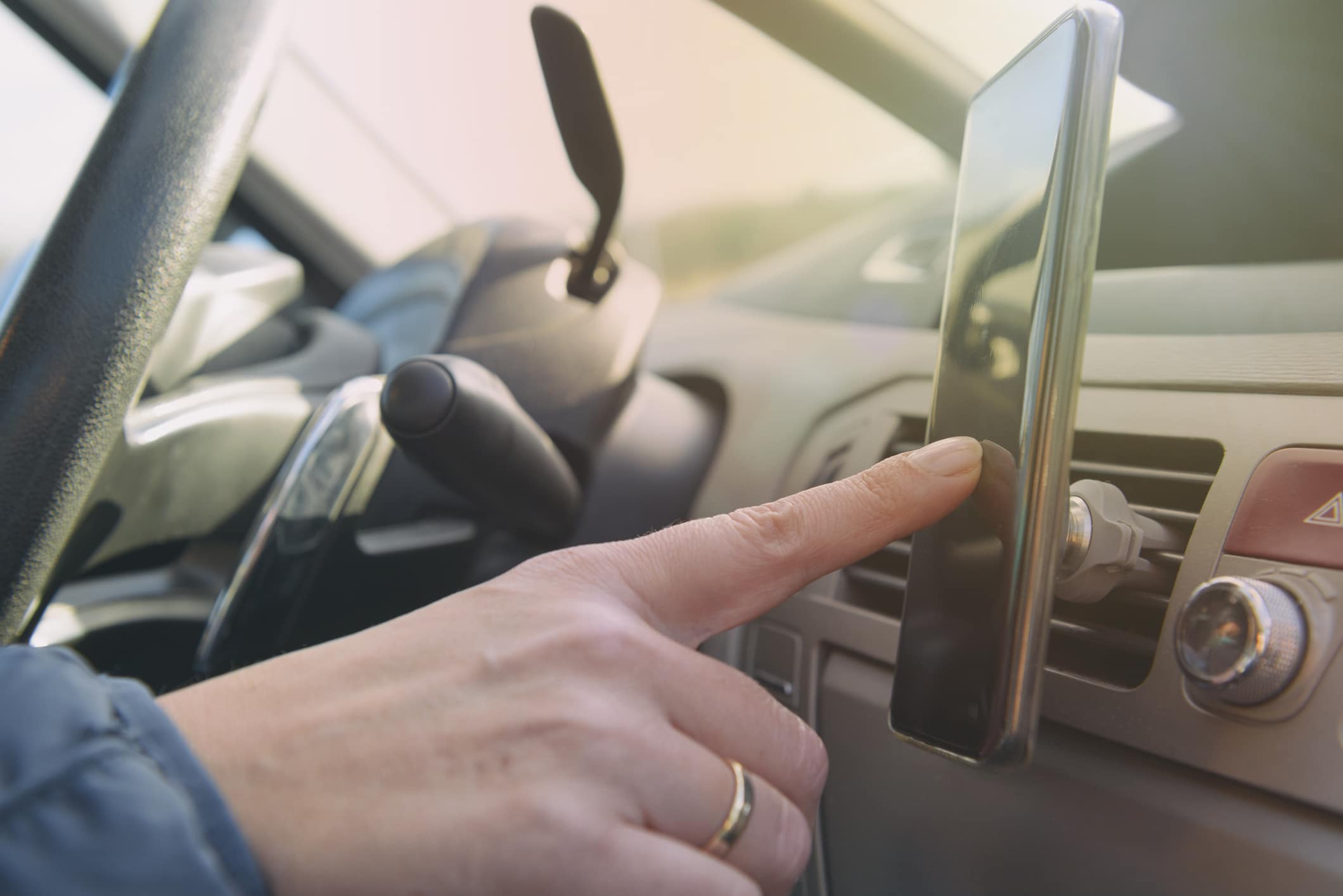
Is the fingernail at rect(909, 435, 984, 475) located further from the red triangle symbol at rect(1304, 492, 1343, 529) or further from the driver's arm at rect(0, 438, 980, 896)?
the red triangle symbol at rect(1304, 492, 1343, 529)

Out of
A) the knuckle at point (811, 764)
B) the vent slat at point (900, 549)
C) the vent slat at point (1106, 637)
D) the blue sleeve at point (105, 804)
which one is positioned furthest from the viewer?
the vent slat at point (900, 549)

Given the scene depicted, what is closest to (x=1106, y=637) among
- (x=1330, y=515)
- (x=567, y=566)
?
(x=1330, y=515)

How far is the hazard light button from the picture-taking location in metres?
0.54

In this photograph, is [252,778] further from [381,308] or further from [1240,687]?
[381,308]

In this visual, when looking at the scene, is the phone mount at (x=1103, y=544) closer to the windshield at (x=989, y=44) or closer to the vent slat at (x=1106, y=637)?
the vent slat at (x=1106, y=637)

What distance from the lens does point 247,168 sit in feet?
5.19

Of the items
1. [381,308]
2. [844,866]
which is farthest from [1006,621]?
[381,308]

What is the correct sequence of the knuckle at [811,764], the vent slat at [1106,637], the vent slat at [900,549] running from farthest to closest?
1. the vent slat at [900,549]
2. the vent slat at [1106,637]
3. the knuckle at [811,764]

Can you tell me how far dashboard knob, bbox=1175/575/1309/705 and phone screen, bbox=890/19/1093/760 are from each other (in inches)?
4.0

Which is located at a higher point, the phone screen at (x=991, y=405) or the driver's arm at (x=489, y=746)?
the phone screen at (x=991, y=405)

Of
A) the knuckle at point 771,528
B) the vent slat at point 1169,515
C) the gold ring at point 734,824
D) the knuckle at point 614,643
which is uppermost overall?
the vent slat at point 1169,515

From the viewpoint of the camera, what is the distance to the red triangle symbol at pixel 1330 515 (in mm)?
535

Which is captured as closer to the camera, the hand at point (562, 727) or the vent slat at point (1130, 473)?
the hand at point (562, 727)

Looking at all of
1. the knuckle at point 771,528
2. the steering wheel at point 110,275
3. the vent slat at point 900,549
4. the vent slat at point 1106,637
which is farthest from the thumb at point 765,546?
the steering wheel at point 110,275
